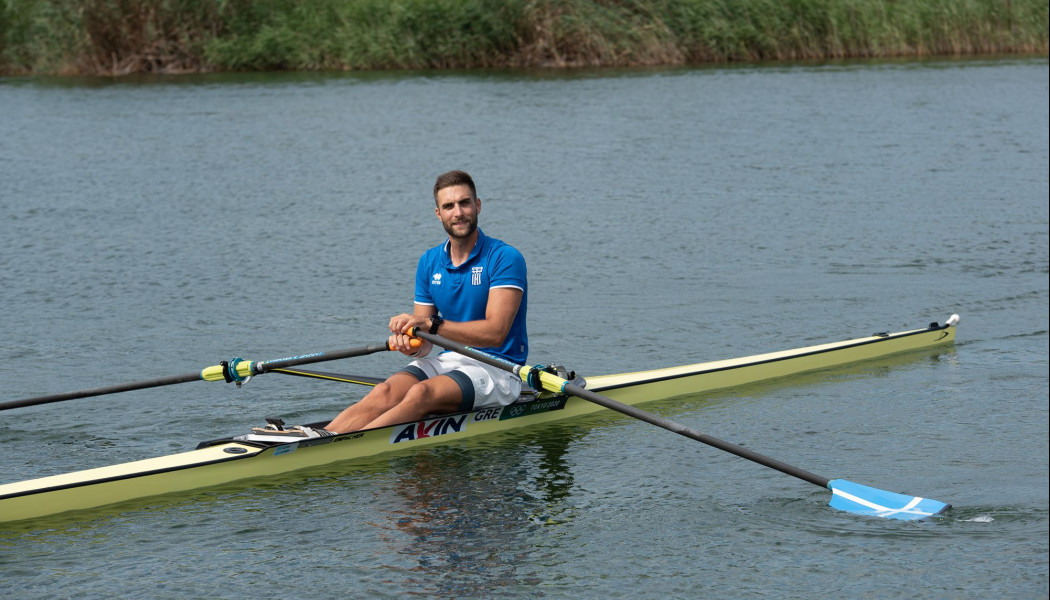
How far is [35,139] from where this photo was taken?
23.7 metres

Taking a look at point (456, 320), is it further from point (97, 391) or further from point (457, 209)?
point (97, 391)

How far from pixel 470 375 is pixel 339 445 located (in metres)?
0.88

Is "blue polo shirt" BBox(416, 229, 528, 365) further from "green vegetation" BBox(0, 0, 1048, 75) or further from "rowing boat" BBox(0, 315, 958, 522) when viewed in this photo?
"green vegetation" BBox(0, 0, 1048, 75)

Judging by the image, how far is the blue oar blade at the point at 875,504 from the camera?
636 centimetres

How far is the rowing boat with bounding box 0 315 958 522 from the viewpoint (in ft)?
21.2

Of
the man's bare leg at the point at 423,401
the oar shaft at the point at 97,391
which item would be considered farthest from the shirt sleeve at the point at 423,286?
the oar shaft at the point at 97,391

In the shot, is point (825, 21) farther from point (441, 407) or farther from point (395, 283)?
point (441, 407)

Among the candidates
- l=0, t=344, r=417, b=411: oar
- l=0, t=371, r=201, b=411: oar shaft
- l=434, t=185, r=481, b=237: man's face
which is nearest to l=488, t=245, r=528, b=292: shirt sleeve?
l=434, t=185, r=481, b=237: man's face

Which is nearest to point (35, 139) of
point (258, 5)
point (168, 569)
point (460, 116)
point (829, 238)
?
point (460, 116)

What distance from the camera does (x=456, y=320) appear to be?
24.7 feet

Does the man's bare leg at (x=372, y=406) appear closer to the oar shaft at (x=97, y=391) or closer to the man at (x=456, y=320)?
the man at (x=456, y=320)

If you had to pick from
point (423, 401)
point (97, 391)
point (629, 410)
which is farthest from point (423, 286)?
point (97, 391)

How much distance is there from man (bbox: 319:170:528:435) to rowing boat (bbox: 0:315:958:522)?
0.13 m

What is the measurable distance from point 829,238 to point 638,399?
6.63 m
